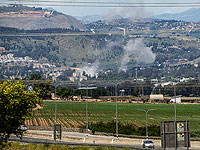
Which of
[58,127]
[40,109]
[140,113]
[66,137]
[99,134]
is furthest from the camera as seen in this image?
[40,109]

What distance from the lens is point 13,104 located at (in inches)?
1859

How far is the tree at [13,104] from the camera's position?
46781 mm

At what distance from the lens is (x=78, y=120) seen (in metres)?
151

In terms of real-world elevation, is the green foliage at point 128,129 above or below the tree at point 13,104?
below

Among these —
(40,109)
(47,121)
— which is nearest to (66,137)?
(47,121)

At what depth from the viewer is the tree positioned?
46.8m

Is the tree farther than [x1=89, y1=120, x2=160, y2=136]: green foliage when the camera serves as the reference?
No

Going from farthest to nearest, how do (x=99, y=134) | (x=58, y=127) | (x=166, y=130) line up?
1. (x=99, y=134)
2. (x=58, y=127)
3. (x=166, y=130)

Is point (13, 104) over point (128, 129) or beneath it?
over

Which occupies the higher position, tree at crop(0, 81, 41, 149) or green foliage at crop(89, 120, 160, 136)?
tree at crop(0, 81, 41, 149)

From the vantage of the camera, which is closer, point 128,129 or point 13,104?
point 13,104

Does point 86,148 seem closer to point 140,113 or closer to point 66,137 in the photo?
point 66,137

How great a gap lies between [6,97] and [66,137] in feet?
168

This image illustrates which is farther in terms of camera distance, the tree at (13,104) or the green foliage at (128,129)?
the green foliage at (128,129)
